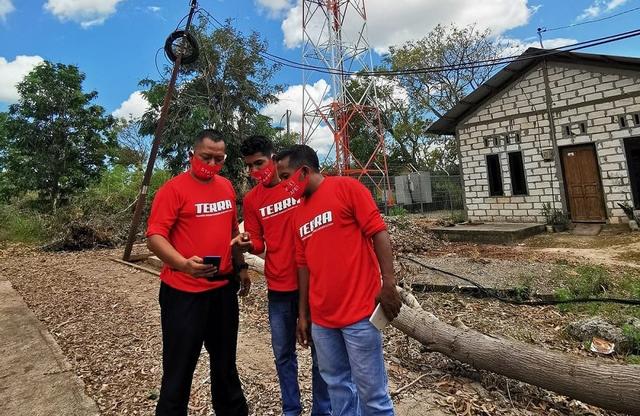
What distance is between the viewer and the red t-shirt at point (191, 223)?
7.30ft

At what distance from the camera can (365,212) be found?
204 cm

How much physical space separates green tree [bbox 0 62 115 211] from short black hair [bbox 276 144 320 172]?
622 inches

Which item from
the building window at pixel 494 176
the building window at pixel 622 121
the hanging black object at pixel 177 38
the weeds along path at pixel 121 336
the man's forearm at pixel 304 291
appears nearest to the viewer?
the man's forearm at pixel 304 291

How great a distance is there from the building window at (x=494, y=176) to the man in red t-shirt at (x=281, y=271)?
11.6m

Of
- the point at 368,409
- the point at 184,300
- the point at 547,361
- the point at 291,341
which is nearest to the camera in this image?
the point at 368,409

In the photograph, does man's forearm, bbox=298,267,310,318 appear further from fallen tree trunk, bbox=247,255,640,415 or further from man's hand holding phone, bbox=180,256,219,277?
fallen tree trunk, bbox=247,255,640,415

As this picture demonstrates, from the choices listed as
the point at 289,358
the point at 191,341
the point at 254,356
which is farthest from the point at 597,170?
the point at 191,341

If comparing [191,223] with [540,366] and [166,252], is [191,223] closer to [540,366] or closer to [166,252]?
[166,252]

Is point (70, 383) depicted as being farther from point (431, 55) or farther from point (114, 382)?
point (431, 55)

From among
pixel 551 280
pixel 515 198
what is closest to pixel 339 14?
pixel 515 198

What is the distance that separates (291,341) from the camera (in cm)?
251

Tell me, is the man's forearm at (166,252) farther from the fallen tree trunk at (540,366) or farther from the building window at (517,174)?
the building window at (517,174)

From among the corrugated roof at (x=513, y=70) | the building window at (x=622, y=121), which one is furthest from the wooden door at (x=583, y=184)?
the corrugated roof at (x=513, y=70)

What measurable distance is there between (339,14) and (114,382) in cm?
1657
